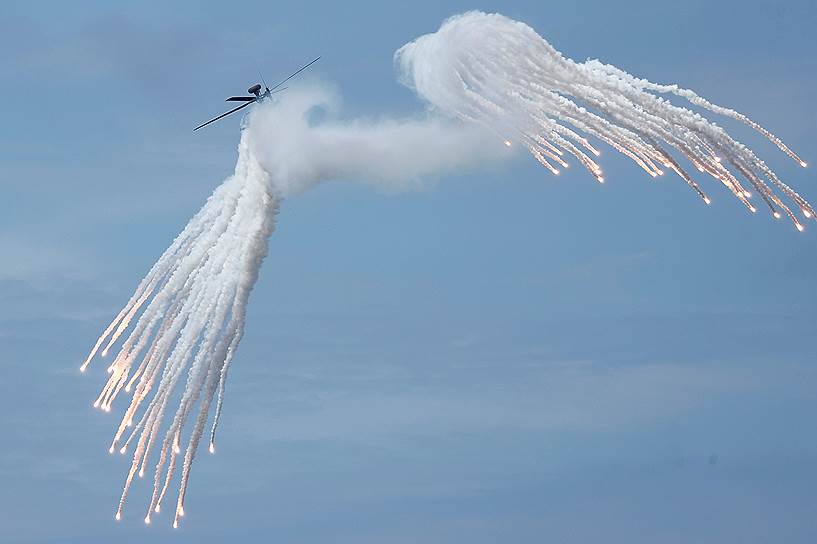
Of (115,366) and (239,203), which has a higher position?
(239,203)

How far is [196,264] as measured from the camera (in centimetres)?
9675

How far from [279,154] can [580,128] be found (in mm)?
15805

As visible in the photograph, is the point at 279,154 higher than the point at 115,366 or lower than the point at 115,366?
higher

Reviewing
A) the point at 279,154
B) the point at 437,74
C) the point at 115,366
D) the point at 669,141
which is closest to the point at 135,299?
the point at 115,366

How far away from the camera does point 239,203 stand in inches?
3782

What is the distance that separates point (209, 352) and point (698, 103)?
89.5 feet

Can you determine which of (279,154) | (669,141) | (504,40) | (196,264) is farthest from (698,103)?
(196,264)

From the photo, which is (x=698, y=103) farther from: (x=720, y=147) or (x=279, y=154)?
Answer: (x=279, y=154)

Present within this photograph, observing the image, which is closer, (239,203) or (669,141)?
(669,141)

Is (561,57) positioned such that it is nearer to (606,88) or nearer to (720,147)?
(606,88)

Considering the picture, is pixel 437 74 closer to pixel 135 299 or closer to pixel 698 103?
pixel 698 103

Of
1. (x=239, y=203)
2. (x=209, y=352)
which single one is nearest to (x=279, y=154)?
(x=239, y=203)

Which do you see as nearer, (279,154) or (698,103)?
(698,103)

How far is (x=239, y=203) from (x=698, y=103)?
2355 centimetres
